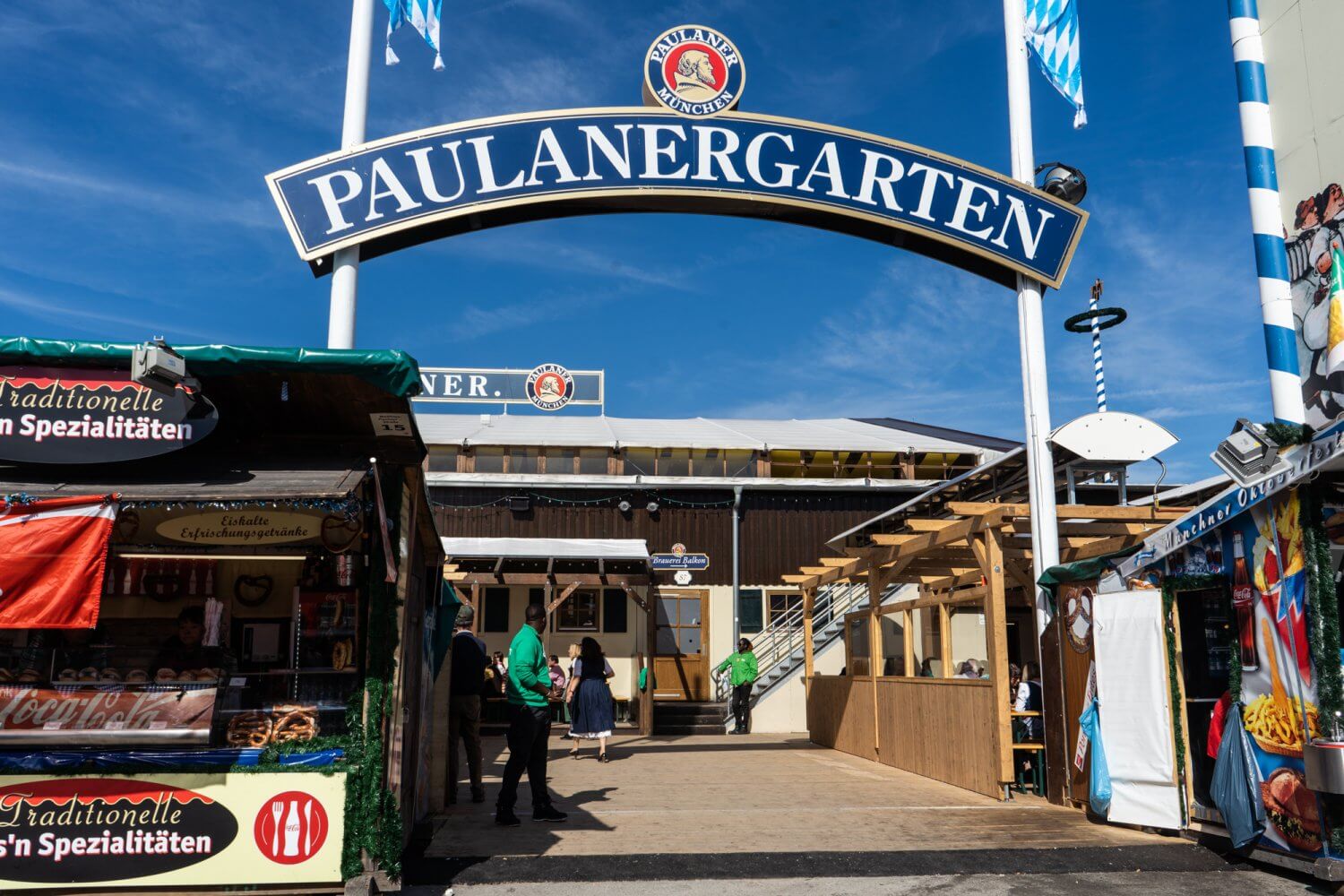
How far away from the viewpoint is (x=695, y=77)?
375 inches

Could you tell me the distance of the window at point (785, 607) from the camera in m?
22.1

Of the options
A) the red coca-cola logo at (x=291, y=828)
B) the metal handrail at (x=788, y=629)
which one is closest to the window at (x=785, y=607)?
the metal handrail at (x=788, y=629)

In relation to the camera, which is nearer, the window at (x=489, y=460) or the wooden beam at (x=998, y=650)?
the wooden beam at (x=998, y=650)

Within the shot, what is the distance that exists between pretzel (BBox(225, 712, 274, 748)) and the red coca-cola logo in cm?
37

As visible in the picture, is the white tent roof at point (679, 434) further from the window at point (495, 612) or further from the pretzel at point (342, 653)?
the pretzel at point (342, 653)

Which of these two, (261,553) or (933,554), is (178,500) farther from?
(933,554)

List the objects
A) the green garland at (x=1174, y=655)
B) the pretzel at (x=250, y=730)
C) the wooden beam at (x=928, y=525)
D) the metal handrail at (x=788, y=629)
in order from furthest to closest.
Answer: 1. the metal handrail at (x=788, y=629)
2. the wooden beam at (x=928, y=525)
3. the green garland at (x=1174, y=655)
4. the pretzel at (x=250, y=730)

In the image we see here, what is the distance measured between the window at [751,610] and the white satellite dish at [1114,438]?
42.3ft

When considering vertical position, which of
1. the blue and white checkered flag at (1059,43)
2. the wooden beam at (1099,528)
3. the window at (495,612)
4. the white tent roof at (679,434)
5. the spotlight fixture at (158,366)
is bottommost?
the window at (495,612)

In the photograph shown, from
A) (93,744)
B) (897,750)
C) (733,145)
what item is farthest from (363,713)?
(897,750)

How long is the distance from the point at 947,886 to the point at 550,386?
61.4 ft

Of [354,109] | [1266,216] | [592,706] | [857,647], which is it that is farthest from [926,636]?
[354,109]

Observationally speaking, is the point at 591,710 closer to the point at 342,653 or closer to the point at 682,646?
the point at 342,653

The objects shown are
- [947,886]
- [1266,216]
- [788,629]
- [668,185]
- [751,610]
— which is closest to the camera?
[947,886]
